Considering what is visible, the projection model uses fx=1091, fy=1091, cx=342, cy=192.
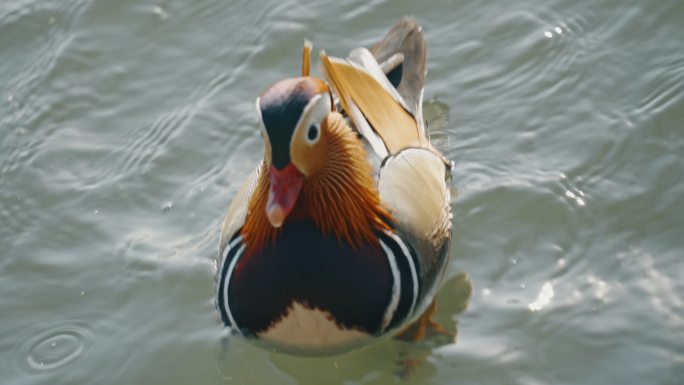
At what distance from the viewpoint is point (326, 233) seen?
5.34 metres

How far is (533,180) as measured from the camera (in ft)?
20.9

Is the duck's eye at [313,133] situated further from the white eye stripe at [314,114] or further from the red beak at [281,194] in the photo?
the red beak at [281,194]

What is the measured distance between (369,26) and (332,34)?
28 cm

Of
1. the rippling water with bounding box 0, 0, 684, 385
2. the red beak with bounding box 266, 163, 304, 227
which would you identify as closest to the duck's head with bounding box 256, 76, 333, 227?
the red beak with bounding box 266, 163, 304, 227

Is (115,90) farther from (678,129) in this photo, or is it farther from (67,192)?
(678,129)

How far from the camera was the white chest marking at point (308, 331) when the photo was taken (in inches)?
205

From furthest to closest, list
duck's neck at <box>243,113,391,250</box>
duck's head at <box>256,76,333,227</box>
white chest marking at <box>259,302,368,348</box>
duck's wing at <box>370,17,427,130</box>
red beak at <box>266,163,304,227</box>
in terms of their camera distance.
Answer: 1. duck's wing at <box>370,17,427,130</box>
2. duck's neck at <box>243,113,391,250</box>
3. white chest marking at <box>259,302,368,348</box>
4. red beak at <box>266,163,304,227</box>
5. duck's head at <box>256,76,333,227</box>

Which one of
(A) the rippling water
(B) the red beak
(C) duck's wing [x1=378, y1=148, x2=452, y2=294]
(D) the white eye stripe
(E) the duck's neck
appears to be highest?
(D) the white eye stripe

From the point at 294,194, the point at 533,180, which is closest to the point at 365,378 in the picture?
the point at 294,194

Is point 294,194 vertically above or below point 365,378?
above

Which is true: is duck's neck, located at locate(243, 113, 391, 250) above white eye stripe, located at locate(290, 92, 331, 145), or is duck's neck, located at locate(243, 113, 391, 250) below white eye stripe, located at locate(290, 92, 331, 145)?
below

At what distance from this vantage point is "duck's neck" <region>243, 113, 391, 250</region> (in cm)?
531

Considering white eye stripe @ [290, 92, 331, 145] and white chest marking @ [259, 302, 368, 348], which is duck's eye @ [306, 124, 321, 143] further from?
white chest marking @ [259, 302, 368, 348]

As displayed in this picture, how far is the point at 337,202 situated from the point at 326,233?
6.3 inches
